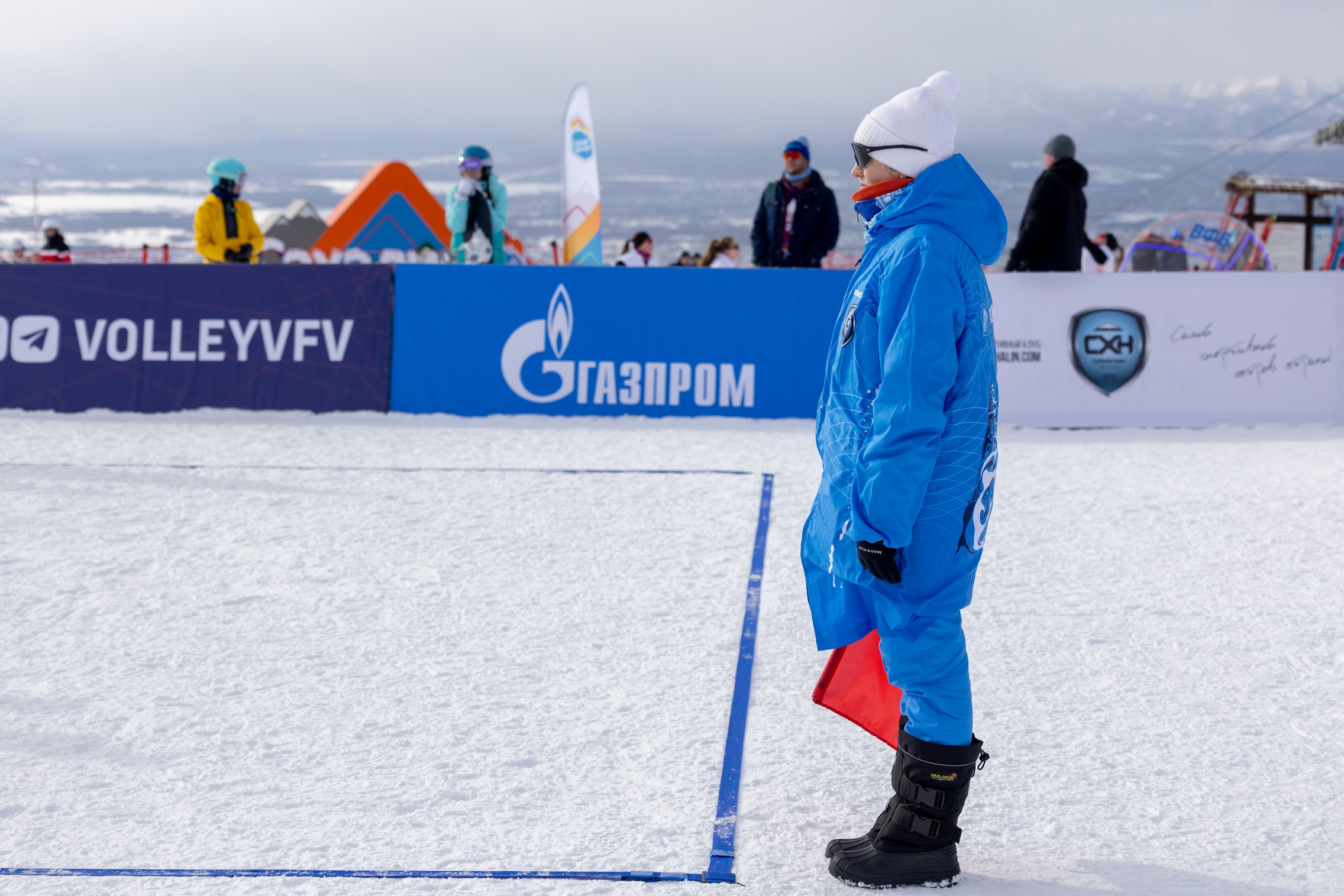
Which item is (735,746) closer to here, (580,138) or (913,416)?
(913,416)

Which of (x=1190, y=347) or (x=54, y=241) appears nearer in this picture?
(x=1190, y=347)

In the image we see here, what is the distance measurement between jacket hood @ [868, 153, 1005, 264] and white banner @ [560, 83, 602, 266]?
42.5 ft

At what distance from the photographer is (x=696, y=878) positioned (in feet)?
8.51

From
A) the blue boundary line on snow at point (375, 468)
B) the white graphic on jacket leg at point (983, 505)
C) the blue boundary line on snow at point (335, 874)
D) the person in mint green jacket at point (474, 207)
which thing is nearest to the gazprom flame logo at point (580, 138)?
the person in mint green jacket at point (474, 207)

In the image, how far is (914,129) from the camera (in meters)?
2.53

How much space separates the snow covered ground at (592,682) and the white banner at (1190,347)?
164cm

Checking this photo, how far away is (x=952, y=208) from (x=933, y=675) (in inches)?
39.2

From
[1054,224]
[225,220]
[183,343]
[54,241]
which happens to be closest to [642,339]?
[1054,224]

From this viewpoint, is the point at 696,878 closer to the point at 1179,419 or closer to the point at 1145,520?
the point at 1145,520

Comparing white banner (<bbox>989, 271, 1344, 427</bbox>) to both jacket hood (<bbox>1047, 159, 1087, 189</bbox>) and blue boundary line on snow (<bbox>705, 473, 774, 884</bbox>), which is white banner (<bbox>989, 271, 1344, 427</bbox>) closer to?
jacket hood (<bbox>1047, 159, 1087, 189</bbox>)

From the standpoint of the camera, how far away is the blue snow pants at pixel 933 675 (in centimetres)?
249

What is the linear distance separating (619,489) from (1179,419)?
14.4ft

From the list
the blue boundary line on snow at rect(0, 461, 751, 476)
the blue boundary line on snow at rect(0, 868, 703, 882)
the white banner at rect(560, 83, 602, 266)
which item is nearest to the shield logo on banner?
the blue boundary line on snow at rect(0, 461, 751, 476)

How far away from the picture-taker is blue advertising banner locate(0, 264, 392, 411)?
9000 mm
